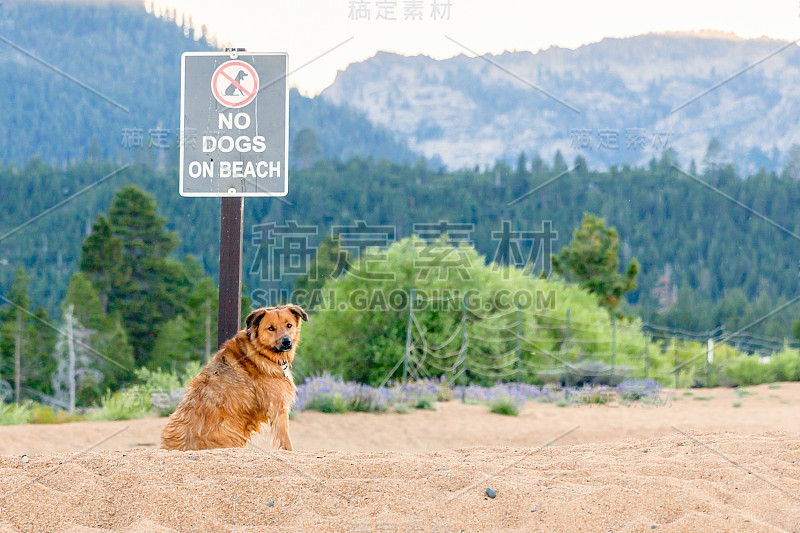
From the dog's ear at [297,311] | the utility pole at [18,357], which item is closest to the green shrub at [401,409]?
the dog's ear at [297,311]

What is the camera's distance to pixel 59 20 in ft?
584

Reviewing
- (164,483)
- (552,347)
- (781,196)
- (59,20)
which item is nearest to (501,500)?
(164,483)

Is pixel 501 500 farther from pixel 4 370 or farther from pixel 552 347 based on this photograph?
pixel 4 370

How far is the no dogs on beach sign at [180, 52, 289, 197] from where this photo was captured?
664 centimetres

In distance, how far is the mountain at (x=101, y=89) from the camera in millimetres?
117750

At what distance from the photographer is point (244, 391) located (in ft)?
17.6

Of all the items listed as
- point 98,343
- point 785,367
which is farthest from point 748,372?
point 98,343

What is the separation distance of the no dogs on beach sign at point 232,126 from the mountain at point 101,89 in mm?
86427

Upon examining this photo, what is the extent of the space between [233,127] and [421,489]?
3.95 metres

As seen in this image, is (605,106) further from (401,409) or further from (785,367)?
(401,409)

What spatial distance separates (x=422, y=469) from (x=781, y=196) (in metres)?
88.2

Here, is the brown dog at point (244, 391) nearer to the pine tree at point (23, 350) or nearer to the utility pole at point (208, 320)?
the utility pole at point (208, 320)

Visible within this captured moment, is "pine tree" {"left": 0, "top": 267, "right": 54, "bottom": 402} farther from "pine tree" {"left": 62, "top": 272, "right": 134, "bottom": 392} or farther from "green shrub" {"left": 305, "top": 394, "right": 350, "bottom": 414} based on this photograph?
"green shrub" {"left": 305, "top": 394, "right": 350, "bottom": 414}

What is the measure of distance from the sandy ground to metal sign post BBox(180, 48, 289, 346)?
2476mm
